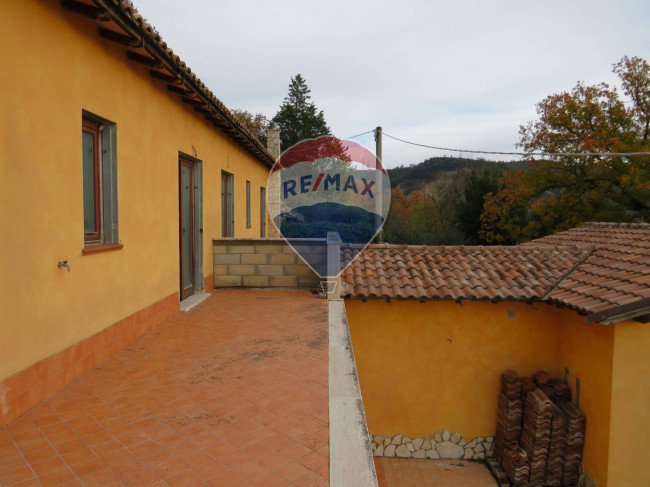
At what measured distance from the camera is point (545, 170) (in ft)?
68.2

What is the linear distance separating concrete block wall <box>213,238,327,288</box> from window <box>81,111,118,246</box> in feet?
11.9

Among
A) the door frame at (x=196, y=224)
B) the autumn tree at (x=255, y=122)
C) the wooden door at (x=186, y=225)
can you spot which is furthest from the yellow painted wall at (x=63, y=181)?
the autumn tree at (x=255, y=122)

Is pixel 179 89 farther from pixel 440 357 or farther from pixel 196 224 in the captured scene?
pixel 440 357

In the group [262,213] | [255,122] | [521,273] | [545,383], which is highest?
[255,122]

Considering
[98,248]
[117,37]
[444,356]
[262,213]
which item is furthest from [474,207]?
[98,248]

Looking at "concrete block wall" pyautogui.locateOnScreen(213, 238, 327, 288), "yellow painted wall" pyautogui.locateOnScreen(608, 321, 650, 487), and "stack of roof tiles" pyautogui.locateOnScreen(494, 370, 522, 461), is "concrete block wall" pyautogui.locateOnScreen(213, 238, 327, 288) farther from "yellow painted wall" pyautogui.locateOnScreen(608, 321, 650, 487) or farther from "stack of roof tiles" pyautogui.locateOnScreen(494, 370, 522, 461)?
"yellow painted wall" pyautogui.locateOnScreen(608, 321, 650, 487)

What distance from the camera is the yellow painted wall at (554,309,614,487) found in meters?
7.04

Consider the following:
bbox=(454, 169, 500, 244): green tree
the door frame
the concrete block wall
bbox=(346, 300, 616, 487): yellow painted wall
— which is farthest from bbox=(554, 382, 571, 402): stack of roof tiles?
bbox=(454, 169, 500, 244): green tree

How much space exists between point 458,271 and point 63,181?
7640mm

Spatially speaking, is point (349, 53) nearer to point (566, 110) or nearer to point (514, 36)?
point (514, 36)

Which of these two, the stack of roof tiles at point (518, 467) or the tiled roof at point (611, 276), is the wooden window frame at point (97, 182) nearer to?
the tiled roof at point (611, 276)

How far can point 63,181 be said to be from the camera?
11.4 ft

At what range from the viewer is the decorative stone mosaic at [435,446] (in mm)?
8719

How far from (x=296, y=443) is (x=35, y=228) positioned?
238cm
